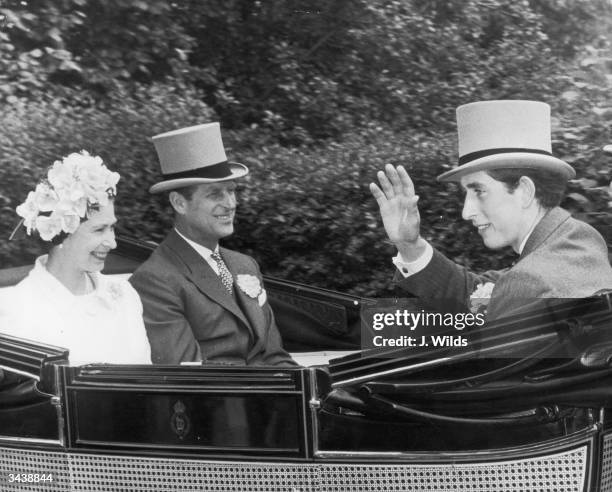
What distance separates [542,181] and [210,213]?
3.40 feet

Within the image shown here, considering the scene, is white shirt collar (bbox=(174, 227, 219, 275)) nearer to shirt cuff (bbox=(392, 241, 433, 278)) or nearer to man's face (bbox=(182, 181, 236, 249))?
man's face (bbox=(182, 181, 236, 249))

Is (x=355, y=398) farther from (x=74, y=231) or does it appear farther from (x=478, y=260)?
(x=74, y=231)

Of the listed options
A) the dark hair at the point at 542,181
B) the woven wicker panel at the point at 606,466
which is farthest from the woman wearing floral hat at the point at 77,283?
the woven wicker panel at the point at 606,466

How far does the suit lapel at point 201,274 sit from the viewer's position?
3.42 metres

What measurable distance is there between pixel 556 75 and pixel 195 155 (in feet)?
3.47

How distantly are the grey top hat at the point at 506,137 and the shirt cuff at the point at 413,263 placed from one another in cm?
22

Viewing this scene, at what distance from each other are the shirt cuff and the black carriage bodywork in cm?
24

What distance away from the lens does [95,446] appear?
323 centimetres

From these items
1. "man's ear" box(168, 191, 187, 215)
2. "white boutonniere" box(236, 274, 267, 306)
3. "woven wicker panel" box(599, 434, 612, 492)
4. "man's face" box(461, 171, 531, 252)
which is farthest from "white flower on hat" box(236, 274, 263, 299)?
"woven wicker panel" box(599, 434, 612, 492)

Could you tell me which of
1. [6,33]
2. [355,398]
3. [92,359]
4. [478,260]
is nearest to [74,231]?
[92,359]

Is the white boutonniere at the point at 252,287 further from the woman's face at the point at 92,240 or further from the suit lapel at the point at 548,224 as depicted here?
the suit lapel at the point at 548,224

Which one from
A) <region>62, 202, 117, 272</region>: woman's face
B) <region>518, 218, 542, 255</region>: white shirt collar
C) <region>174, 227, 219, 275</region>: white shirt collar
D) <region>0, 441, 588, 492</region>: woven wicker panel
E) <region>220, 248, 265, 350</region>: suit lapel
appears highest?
<region>518, 218, 542, 255</region>: white shirt collar

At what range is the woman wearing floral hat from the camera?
10.6 feet

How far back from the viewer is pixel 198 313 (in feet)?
11.3
